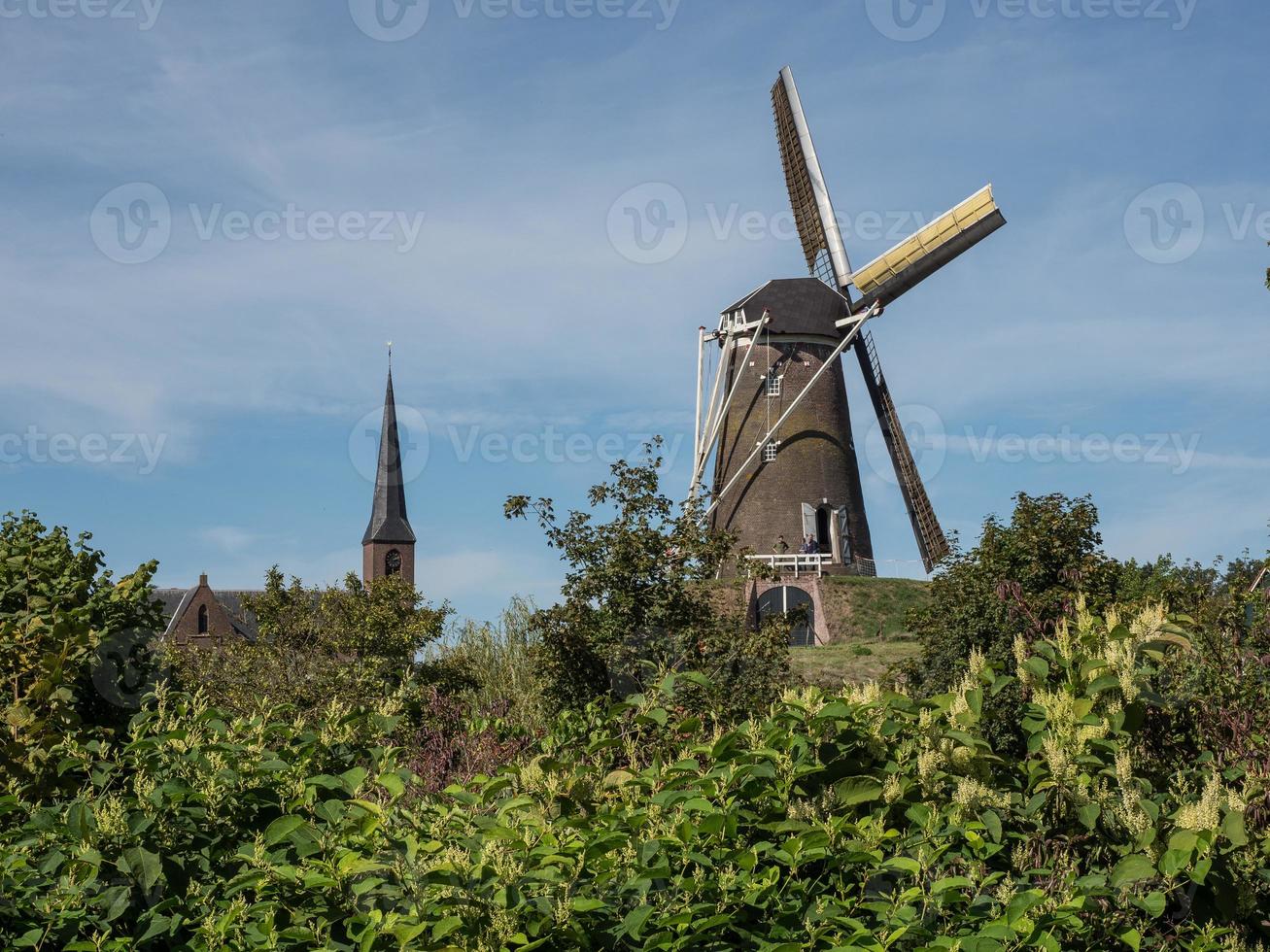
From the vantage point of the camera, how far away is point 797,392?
40.2 metres

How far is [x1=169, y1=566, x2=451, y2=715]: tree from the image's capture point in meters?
20.1

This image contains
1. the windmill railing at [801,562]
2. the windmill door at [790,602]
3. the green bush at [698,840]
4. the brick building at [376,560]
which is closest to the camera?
the green bush at [698,840]

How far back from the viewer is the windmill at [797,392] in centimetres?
4006

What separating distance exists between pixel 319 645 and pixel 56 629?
19598mm

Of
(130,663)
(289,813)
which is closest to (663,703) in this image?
(289,813)

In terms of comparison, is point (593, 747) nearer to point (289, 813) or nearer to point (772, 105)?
point (289, 813)

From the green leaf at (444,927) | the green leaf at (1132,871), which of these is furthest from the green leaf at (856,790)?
the green leaf at (444,927)

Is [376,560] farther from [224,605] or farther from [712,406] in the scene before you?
[712,406]

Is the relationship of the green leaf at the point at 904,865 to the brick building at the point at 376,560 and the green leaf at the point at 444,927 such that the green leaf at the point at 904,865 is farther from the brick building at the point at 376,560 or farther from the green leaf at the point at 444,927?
the brick building at the point at 376,560

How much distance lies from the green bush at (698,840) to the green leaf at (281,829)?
0.04ft

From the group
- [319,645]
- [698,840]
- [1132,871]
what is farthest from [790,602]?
[698,840]

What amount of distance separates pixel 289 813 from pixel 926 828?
8.48 feet

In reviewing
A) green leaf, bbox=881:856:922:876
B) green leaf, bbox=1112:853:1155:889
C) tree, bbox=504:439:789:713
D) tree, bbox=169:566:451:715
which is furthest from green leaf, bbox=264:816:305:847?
tree, bbox=169:566:451:715

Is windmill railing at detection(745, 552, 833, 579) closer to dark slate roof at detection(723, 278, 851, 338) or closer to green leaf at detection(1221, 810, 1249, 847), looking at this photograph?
dark slate roof at detection(723, 278, 851, 338)
